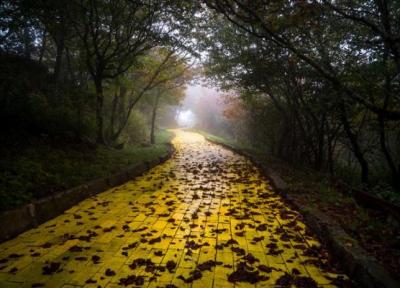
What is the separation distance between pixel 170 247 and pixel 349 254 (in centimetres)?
235

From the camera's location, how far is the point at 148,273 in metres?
3.53

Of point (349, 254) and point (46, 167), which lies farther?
point (46, 167)

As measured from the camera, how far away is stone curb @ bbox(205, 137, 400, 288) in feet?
10.2

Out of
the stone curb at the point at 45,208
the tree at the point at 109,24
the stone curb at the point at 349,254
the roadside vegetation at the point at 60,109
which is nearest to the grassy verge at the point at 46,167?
the roadside vegetation at the point at 60,109

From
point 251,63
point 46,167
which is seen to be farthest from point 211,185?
point 251,63

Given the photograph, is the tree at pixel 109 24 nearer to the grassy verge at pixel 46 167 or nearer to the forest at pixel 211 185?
the forest at pixel 211 185

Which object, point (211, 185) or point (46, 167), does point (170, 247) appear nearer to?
point (46, 167)

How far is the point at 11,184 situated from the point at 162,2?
27.8 feet

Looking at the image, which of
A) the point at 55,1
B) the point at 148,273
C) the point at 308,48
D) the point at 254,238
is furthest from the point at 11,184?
the point at 308,48

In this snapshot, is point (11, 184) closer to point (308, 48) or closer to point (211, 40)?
point (308, 48)

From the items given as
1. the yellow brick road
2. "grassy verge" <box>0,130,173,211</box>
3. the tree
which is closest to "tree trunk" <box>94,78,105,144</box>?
the tree

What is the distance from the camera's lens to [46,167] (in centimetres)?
696

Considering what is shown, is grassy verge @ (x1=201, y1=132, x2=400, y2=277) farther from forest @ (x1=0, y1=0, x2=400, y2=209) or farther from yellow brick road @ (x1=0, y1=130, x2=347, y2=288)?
forest @ (x1=0, y1=0, x2=400, y2=209)

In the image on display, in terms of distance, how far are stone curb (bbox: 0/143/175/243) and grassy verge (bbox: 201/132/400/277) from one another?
4.68m
